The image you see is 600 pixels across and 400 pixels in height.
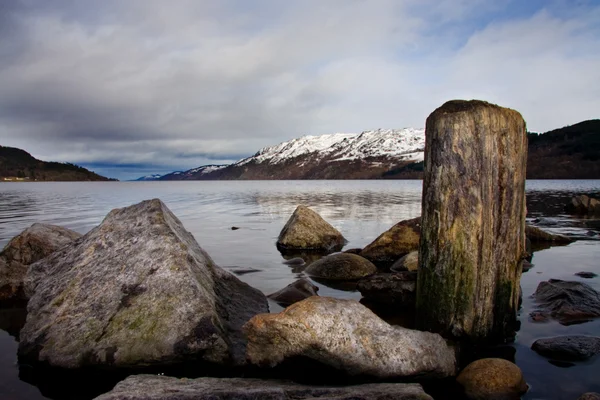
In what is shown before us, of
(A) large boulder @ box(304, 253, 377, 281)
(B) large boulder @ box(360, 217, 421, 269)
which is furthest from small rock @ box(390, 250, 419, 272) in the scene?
(B) large boulder @ box(360, 217, 421, 269)

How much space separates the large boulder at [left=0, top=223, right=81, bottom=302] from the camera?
9.64 m

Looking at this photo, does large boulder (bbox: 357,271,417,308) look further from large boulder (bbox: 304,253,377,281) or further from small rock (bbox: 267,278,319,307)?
large boulder (bbox: 304,253,377,281)

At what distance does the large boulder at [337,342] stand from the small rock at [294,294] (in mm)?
3758

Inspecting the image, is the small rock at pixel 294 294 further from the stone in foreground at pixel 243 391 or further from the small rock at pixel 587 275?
the small rock at pixel 587 275

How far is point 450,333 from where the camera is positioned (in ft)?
20.6

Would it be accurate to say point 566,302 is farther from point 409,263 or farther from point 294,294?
point 294,294

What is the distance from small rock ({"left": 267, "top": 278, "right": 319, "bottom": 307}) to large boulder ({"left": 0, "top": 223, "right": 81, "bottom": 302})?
5.01 meters

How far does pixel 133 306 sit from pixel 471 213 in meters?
4.93

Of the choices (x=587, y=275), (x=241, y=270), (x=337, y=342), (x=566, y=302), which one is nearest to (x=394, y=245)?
(x=241, y=270)

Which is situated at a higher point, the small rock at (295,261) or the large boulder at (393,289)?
the large boulder at (393,289)

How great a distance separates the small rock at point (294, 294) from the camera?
9.11m

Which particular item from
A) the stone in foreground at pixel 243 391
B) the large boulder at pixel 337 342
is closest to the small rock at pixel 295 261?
the large boulder at pixel 337 342

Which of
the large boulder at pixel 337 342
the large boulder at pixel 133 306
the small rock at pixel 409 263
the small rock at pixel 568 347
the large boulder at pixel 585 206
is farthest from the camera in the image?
the large boulder at pixel 585 206

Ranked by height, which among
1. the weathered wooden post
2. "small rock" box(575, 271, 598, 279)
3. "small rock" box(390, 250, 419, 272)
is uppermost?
the weathered wooden post
